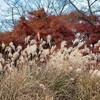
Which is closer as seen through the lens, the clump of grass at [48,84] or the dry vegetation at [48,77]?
the clump of grass at [48,84]

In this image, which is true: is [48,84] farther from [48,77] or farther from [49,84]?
[48,77]

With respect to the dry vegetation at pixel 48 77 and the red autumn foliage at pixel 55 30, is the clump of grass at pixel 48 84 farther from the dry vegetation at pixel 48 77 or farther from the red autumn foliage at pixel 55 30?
the red autumn foliage at pixel 55 30

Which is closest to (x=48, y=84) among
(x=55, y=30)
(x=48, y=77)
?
(x=48, y=77)

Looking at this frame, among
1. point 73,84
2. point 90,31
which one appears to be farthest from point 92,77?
point 90,31

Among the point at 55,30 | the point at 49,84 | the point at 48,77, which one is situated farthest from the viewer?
the point at 55,30

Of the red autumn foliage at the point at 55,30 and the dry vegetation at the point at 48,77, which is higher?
the red autumn foliage at the point at 55,30

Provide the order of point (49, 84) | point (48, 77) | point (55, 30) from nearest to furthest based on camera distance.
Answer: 1. point (49, 84)
2. point (48, 77)
3. point (55, 30)

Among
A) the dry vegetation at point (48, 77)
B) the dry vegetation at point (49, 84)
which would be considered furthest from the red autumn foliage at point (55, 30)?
the dry vegetation at point (49, 84)

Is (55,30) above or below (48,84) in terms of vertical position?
above

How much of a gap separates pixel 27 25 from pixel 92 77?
706 centimetres

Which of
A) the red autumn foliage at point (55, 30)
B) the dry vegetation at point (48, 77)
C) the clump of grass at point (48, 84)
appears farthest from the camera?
the red autumn foliage at point (55, 30)

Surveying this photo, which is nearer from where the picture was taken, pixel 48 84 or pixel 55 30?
pixel 48 84

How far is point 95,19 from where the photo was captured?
14.7 meters

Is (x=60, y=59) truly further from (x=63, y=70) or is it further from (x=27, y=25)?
(x=27, y=25)
